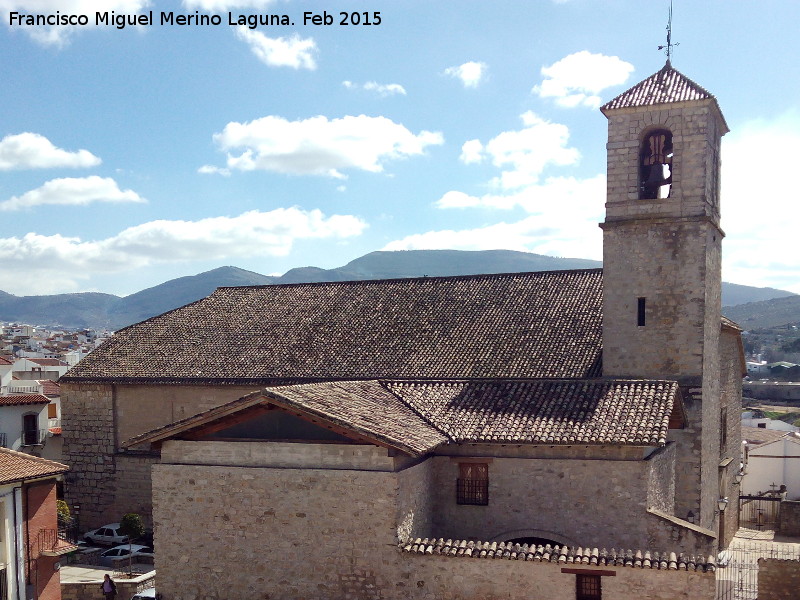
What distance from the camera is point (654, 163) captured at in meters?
21.7

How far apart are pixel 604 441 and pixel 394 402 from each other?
524 cm

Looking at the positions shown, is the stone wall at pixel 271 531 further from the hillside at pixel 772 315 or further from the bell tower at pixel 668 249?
the hillside at pixel 772 315

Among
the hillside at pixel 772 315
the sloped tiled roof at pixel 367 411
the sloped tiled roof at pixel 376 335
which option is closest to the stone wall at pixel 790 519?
the sloped tiled roof at pixel 376 335

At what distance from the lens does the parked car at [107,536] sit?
2658 cm

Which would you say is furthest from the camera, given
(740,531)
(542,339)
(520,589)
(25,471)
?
(740,531)

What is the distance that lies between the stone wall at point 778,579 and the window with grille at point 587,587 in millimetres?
5452

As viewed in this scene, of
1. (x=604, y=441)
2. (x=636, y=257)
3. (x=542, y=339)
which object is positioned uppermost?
(x=636, y=257)

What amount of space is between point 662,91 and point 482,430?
37.1ft

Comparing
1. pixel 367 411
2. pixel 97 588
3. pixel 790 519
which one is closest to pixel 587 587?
pixel 367 411

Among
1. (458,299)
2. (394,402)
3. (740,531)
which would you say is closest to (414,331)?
(458,299)

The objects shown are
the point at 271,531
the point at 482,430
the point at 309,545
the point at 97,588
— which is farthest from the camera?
the point at 97,588

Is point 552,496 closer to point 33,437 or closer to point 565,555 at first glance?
point 565,555

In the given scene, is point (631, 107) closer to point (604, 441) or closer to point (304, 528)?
point (604, 441)

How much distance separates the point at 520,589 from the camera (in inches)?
576
